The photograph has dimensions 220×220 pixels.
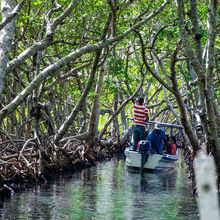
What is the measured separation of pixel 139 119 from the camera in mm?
12812

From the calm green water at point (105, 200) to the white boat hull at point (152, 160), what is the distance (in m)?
1.14

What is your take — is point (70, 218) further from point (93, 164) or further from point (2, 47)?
point (93, 164)

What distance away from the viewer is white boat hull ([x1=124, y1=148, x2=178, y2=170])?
512 inches

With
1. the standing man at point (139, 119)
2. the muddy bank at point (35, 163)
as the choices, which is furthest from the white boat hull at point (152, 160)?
the muddy bank at point (35, 163)

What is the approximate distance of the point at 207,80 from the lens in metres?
6.27

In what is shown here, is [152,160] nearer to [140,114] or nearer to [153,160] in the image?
[153,160]

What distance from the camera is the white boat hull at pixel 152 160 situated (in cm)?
1301

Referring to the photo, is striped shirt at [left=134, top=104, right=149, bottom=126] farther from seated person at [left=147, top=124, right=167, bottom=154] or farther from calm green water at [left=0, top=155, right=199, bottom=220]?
calm green water at [left=0, top=155, right=199, bottom=220]

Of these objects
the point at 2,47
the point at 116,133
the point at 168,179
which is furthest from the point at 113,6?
the point at 116,133

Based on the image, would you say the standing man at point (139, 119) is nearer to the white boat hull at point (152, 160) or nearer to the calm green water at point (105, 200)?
the white boat hull at point (152, 160)

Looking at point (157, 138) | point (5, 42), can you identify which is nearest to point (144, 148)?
point (157, 138)

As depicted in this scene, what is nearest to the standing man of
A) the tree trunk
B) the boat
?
the boat

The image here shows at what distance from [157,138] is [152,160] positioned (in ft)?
2.32

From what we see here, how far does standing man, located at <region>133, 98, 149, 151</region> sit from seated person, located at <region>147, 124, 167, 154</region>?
33 centimetres
